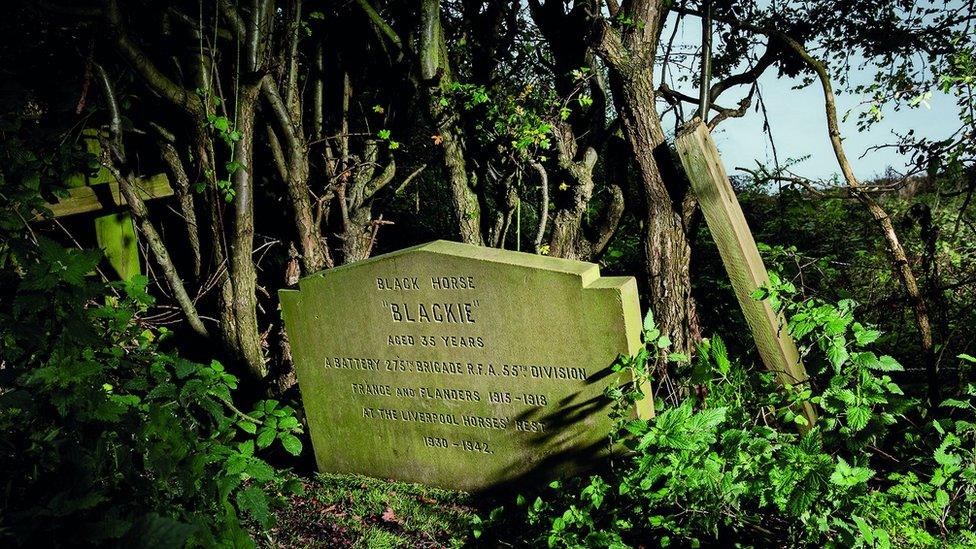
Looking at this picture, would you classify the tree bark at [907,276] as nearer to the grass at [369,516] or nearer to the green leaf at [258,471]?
the grass at [369,516]

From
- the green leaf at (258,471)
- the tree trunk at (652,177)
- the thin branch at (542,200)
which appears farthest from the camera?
the thin branch at (542,200)

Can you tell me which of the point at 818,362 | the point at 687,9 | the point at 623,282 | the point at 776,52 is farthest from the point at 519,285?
the point at 776,52

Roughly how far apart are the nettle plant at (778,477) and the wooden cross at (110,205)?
3458 mm

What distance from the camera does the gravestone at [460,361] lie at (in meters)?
3.51

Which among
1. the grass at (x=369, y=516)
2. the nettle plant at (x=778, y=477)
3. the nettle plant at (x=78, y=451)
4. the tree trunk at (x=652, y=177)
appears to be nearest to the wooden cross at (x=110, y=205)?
the grass at (x=369, y=516)

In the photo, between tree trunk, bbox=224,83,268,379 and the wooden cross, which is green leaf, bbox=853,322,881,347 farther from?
the wooden cross

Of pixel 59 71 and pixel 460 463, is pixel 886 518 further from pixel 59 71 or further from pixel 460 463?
pixel 59 71

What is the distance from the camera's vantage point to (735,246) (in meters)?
3.69

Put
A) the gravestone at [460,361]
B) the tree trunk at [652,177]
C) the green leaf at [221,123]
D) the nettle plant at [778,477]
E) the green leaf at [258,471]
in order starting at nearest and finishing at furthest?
the nettle plant at [778,477] < the green leaf at [258,471] < the gravestone at [460,361] < the green leaf at [221,123] < the tree trunk at [652,177]

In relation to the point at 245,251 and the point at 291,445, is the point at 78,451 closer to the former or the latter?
the point at 291,445

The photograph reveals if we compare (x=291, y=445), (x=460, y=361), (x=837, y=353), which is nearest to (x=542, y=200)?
(x=460, y=361)

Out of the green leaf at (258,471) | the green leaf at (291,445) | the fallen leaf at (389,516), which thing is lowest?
the fallen leaf at (389,516)

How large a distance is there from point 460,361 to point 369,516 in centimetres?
101

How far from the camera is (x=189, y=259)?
18.6 ft
